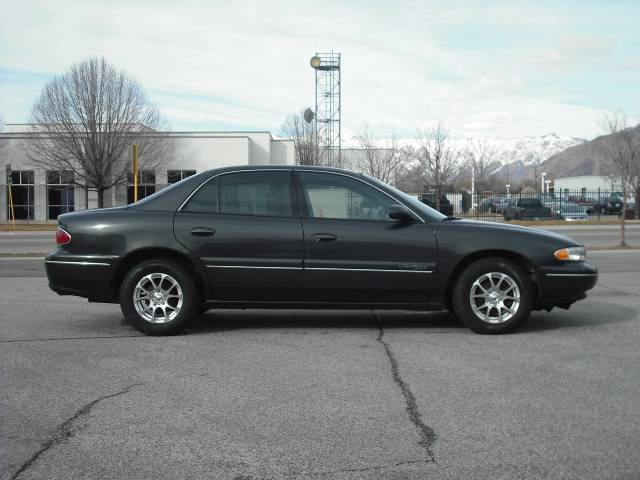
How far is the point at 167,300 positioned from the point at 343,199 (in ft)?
6.27

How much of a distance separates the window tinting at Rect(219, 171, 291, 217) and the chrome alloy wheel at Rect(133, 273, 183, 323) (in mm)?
863

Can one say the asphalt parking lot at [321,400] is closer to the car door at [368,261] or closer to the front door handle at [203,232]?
the car door at [368,261]

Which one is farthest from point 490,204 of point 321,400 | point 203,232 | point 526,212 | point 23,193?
point 321,400

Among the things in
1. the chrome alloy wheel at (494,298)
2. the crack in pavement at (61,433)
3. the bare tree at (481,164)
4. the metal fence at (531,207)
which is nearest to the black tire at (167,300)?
the crack in pavement at (61,433)

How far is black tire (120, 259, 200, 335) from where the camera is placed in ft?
21.9

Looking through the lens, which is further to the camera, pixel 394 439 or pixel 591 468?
pixel 394 439

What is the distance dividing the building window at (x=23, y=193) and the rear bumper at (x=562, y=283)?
4393 cm

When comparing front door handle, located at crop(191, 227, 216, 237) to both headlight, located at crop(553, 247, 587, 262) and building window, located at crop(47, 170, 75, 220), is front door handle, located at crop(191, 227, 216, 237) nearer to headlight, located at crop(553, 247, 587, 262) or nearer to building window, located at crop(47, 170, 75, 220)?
headlight, located at crop(553, 247, 587, 262)

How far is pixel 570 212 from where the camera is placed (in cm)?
4178

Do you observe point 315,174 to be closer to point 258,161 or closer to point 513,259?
point 513,259

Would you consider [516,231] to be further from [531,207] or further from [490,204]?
[490,204]

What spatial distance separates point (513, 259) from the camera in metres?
6.82

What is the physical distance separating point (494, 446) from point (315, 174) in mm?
3767

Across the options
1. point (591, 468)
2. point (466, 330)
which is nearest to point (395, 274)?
point (466, 330)
